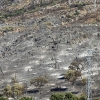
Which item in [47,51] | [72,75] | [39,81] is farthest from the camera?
[47,51]

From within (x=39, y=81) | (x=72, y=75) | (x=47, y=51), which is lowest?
(x=39, y=81)

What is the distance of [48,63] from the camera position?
110m

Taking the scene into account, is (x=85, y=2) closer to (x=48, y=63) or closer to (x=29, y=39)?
(x=29, y=39)

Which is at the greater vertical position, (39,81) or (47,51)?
(47,51)

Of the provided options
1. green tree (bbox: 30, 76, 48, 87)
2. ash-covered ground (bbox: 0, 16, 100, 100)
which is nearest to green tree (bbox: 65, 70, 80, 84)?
ash-covered ground (bbox: 0, 16, 100, 100)

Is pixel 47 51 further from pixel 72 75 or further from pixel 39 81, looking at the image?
pixel 72 75

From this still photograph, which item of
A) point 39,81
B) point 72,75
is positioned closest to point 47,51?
point 39,81

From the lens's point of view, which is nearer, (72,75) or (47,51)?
(72,75)

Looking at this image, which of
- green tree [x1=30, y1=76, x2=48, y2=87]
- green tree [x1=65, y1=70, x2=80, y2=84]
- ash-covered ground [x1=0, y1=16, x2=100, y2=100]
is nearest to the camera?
green tree [x1=65, y1=70, x2=80, y2=84]

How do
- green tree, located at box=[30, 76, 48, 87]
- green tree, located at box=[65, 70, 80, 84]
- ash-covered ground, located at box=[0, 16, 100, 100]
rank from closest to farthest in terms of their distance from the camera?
green tree, located at box=[65, 70, 80, 84] < green tree, located at box=[30, 76, 48, 87] < ash-covered ground, located at box=[0, 16, 100, 100]

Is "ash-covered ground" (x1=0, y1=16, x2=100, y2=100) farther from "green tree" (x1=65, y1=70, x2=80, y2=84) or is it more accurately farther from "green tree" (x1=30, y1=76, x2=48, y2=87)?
"green tree" (x1=65, y1=70, x2=80, y2=84)

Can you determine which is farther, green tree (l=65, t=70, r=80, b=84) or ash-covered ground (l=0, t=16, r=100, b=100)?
ash-covered ground (l=0, t=16, r=100, b=100)

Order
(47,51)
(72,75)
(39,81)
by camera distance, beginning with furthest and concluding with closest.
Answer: (47,51) → (39,81) → (72,75)

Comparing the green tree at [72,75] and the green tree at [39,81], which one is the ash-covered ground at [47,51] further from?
the green tree at [72,75]
